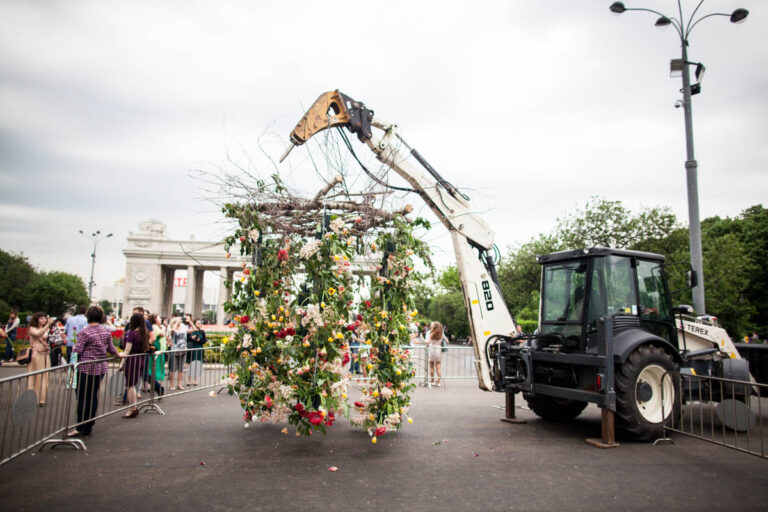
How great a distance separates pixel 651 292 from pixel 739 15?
6.50 m

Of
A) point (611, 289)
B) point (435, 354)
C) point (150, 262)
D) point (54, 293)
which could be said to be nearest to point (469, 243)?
point (611, 289)

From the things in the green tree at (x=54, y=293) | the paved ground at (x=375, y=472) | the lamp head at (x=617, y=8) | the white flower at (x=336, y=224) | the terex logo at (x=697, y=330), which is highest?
the lamp head at (x=617, y=8)

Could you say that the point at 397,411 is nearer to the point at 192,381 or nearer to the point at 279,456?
the point at 279,456

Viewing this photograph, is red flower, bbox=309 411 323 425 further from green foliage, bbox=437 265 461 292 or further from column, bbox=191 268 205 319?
column, bbox=191 268 205 319

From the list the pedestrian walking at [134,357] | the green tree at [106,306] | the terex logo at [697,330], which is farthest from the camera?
the green tree at [106,306]

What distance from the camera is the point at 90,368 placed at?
696 cm

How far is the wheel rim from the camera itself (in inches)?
279

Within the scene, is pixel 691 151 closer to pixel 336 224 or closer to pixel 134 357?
pixel 336 224

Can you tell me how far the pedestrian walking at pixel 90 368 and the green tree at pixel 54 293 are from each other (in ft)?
217

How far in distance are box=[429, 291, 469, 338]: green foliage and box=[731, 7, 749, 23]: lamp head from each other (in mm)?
35031

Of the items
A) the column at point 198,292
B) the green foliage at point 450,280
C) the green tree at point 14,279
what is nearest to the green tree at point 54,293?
the green tree at point 14,279

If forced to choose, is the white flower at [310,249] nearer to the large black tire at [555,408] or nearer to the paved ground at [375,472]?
the paved ground at [375,472]

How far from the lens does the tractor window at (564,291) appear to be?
24.7 feet

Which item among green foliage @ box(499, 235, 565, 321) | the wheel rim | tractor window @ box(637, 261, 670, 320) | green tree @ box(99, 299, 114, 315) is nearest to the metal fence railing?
the wheel rim
